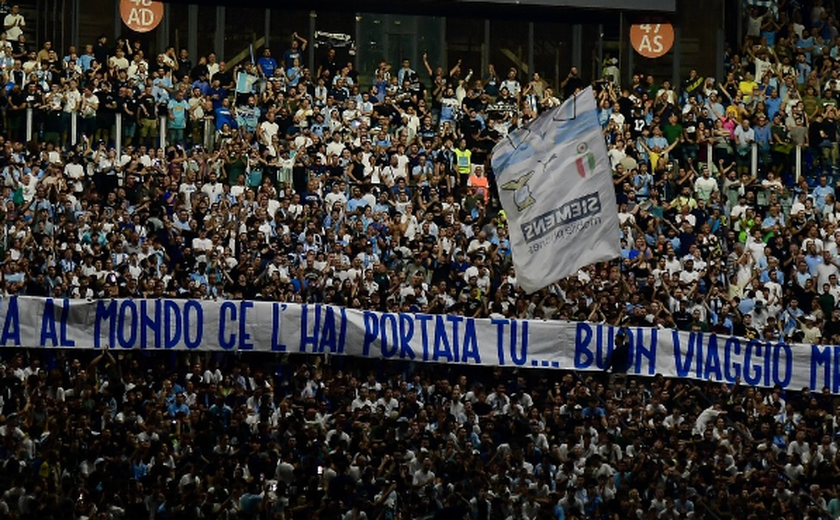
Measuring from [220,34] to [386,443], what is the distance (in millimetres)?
14648

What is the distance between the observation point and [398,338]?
28.7 m

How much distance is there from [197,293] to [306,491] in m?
5.04

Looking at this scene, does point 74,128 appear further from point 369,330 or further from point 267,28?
point 369,330

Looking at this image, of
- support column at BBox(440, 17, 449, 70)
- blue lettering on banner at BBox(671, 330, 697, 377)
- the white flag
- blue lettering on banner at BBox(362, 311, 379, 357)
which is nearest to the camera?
the white flag

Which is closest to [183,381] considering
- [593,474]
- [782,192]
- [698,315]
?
[593,474]

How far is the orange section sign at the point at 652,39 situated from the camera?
3881 cm

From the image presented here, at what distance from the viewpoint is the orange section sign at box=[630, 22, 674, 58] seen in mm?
38812

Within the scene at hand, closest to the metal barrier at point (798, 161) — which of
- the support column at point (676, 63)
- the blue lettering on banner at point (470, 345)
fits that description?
the support column at point (676, 63)

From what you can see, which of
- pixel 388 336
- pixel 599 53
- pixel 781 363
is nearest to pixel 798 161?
pixel 599 53

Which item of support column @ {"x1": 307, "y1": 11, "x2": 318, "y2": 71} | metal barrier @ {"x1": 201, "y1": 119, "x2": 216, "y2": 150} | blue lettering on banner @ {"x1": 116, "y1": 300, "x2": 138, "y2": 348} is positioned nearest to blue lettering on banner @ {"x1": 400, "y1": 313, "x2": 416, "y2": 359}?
blue lettering on banner @ {"x1": 116, "y1": 300, "x2": 138, "y2": 348}

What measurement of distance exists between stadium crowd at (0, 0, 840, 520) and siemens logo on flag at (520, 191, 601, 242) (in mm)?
2637

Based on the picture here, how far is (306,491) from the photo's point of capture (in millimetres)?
24609

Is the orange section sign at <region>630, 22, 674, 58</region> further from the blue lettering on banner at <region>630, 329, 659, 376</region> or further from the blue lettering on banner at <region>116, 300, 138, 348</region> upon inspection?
the blue lettering on banner at <region>116, 300, 138, 348</region>

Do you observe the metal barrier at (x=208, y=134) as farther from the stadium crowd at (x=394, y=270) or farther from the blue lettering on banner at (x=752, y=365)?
the blue lettering on banner at (x=752, y=365)
